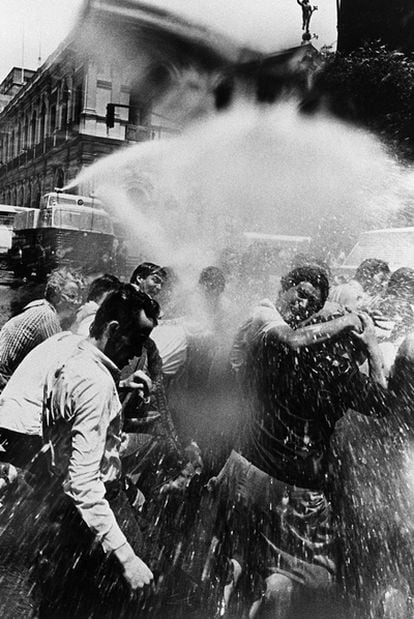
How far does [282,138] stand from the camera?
2090 millimetres

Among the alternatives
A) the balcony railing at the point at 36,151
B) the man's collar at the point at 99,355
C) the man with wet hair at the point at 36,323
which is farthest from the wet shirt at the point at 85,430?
the balcony railing at the point at 36,151

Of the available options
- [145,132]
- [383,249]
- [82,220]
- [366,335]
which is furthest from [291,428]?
[145,132]

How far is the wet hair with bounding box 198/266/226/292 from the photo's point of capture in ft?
6.38

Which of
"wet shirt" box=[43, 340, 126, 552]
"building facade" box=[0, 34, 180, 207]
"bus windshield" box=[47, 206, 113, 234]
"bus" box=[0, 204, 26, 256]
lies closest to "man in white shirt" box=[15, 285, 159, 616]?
"wet shirt" box=[43, 340, 126, 552]

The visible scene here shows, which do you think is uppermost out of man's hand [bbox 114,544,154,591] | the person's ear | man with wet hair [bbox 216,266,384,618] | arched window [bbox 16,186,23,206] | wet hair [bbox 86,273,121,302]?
arched window [bbox 16,186,23,206]

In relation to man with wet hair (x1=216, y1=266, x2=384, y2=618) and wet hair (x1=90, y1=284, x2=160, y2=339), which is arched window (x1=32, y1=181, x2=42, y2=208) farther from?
man with wet hair (x1=216, y1=266, x2=384, y2=618)

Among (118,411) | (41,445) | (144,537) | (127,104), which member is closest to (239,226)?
(127,104)

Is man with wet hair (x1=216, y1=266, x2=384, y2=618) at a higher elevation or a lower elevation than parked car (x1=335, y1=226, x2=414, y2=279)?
lower

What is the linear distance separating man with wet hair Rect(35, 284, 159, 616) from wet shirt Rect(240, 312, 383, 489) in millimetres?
395

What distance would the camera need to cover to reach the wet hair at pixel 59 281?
1.79 m

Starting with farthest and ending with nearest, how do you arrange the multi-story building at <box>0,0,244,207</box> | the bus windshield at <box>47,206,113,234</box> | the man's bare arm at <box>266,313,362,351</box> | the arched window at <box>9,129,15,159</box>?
the arched window at <box>9,129,15,159</box>
the man's bare arm at <box>266,313,362,351</box>
the multi-story building at <box>0,0,244,207</box>
the bus windshield at <box>47,206,113,234</box>

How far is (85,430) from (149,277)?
1.65ft

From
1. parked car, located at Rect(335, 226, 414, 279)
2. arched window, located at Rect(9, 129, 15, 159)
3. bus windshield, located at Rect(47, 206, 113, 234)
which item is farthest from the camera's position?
parked car, located at Rect(335, 226, 414, 279)

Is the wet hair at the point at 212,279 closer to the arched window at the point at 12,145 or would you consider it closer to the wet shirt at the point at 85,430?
the wet shirt at the point at 85,430
